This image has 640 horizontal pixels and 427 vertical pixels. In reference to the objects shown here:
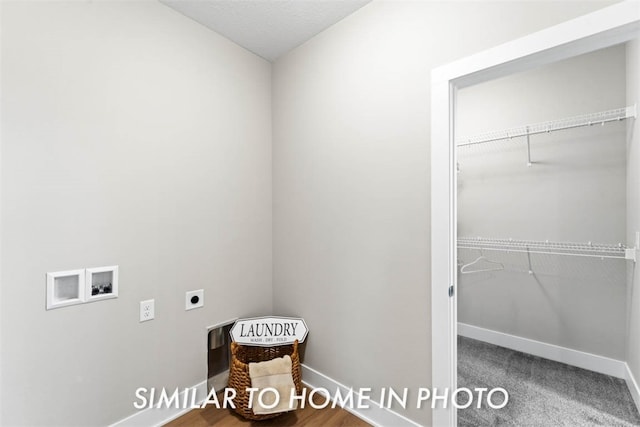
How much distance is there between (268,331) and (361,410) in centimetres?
77

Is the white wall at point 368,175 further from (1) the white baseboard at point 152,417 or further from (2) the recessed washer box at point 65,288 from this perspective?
(2) the recessed washer box at point 65,288

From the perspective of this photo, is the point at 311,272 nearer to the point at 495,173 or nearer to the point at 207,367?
the point at 207,367

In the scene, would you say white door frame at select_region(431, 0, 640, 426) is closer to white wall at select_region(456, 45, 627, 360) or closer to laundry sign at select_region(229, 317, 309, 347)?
laundry sign at select_region(229, 317, 309, 347)

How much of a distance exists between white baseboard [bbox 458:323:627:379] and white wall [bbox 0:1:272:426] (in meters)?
2.32

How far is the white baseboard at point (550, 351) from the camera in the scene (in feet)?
7.24

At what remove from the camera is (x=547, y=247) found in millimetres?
2461

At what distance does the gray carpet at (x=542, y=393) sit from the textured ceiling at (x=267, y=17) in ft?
8.72

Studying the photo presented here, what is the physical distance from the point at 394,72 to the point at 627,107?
1846mm

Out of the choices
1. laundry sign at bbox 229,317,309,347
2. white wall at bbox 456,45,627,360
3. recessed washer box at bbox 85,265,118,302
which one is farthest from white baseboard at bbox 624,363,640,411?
recessed washer box at bbox 85,265,118,302

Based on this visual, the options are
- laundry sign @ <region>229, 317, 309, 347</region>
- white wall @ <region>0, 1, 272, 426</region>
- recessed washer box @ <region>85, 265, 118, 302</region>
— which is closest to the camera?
white wall @ <region>0, 1, 272, 426</region>

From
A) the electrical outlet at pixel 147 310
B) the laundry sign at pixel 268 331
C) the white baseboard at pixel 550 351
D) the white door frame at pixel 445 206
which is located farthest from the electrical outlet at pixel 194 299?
the white baseboard at pixel 550 351

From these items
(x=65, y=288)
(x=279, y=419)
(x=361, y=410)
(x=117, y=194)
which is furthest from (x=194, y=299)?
(x=361, y=410)

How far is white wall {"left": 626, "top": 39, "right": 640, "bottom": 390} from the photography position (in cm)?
186

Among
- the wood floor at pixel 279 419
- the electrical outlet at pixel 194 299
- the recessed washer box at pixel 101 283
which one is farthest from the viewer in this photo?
the electrical outlet at pixel 194 299
